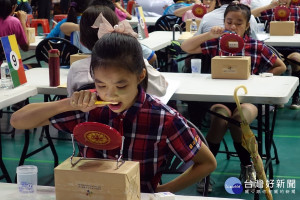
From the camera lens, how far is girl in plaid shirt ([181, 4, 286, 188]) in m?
3.54

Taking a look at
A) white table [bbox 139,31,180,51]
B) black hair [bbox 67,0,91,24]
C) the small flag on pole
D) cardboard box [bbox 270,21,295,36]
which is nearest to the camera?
the small flag on pole

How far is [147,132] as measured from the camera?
6.36 ft

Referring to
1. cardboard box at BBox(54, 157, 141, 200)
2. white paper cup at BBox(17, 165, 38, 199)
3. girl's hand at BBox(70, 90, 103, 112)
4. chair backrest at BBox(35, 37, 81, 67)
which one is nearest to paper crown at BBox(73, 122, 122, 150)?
cardboard box at BBox(54, 157, 141, 200)

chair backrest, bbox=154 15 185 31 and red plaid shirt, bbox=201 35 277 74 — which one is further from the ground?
red plaid shirt, bbox=201 35 277 74

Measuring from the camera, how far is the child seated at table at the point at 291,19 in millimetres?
5515

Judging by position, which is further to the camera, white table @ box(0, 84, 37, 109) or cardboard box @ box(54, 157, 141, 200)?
white table @ box(0, 84, 37, 109)

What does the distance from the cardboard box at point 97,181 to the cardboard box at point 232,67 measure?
215 cm

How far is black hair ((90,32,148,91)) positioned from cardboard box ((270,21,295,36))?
13.5 ft

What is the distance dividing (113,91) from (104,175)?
0.37 meters

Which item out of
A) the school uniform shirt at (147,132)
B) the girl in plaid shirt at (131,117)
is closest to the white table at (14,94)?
the girl in plaid shirt at (131,117)

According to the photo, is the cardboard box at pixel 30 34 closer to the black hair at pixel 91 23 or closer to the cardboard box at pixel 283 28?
the cardboard box at pixel 283 28

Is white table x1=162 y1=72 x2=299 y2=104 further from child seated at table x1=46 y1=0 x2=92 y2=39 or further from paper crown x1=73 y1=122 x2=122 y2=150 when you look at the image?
paper crown x1=73 y1=122 x2=122 y2=150

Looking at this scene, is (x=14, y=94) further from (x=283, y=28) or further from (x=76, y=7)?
(x=283, y=28)

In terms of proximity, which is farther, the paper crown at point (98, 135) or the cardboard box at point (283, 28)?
the cardboard box at point (283, 28)
